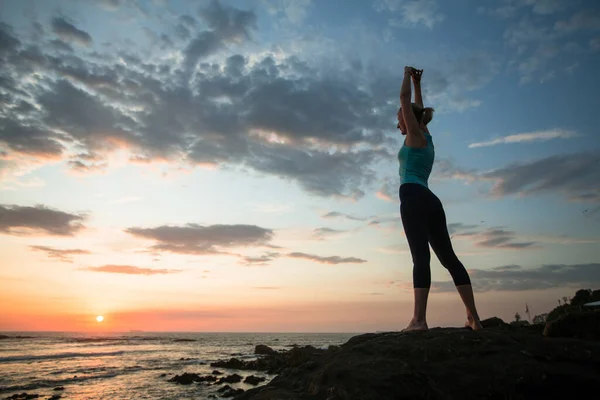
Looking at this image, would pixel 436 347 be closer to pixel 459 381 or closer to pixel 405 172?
pixel 459 381

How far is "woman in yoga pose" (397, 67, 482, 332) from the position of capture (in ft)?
13.9

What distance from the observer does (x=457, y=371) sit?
118 inches

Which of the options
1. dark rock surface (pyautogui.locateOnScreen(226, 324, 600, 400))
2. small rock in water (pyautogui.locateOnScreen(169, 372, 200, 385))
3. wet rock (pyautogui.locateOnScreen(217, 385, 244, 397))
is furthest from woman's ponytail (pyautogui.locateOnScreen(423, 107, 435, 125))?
small rock in water (pyautogui.locateOnScreen(169, 372, 200, 385))

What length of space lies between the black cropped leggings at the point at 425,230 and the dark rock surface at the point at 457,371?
0.87 meters

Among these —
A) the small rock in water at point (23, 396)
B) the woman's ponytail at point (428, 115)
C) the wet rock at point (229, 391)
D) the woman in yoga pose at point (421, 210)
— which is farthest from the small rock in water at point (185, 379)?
the woman's ponytail at point (428, 115)

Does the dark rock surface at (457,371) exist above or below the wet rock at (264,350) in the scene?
above

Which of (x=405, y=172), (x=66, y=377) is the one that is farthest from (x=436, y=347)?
(x=66, y=377)

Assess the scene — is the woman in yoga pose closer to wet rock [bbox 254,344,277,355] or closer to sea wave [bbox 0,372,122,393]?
sea wave [bbox 0,372,122,393]

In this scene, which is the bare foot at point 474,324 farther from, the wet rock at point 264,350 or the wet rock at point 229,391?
the wet rock at point 264,350

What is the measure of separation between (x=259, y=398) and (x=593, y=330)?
3.48 m

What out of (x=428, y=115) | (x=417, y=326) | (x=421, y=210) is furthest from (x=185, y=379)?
(x=428, y=115)

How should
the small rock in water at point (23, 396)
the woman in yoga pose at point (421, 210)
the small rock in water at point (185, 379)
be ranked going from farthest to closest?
the small rock in water at point (185, 379) → the small rock in water at point (23, 396) → the woman in yoga pose at point (421, 210)

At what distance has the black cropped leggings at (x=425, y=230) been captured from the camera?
427 centimetres

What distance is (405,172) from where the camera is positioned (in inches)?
180
